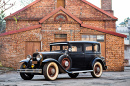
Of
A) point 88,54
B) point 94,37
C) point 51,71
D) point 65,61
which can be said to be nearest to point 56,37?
point 94,37

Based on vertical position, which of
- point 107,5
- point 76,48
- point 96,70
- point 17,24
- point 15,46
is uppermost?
point 107,5

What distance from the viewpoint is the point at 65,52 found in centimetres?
1109

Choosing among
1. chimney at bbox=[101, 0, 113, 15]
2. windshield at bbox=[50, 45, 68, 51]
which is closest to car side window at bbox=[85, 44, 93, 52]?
windshield at bbox=[50, 45, 68, 51]

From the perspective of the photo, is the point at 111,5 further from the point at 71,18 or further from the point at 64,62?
the point at 64,62

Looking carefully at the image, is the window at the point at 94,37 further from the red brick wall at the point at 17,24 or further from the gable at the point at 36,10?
the red brick wall at the point at 17,24

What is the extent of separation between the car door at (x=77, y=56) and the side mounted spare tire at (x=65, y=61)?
358 mm

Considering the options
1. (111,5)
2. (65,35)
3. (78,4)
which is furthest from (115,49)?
(111,5)

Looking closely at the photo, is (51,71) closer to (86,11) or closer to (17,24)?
(17,24)

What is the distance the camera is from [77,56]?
11641mm

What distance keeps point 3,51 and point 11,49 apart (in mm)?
757

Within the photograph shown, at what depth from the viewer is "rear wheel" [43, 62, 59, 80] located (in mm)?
9836

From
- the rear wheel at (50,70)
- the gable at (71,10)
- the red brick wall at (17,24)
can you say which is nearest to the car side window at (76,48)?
the rear wheel at (50,70)

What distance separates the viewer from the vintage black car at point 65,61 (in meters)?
10.1

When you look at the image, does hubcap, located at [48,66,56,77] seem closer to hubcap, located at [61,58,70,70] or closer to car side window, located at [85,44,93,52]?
hubcap, located at [61,58,70,70]
